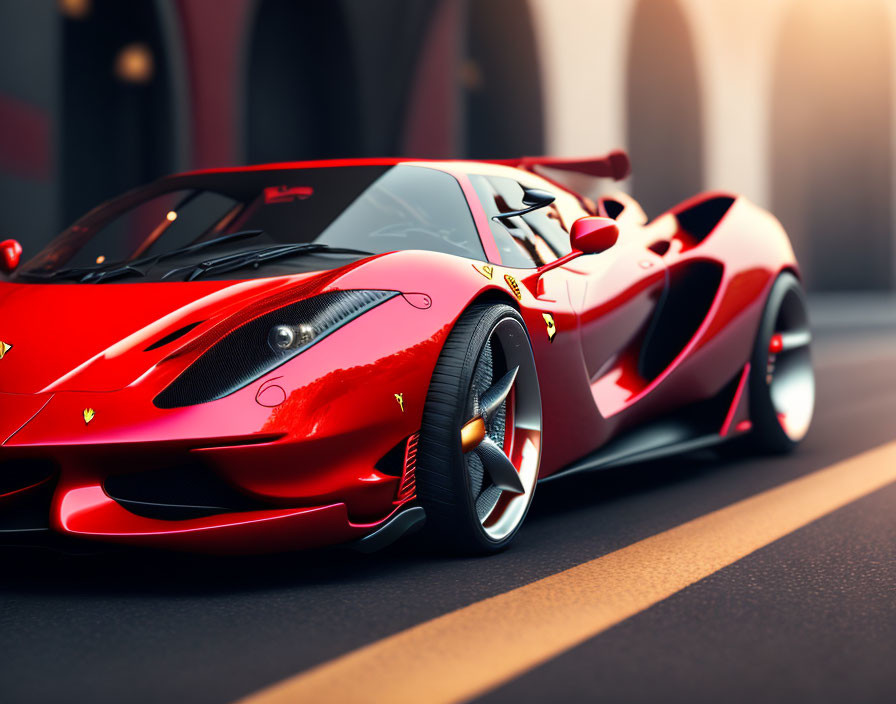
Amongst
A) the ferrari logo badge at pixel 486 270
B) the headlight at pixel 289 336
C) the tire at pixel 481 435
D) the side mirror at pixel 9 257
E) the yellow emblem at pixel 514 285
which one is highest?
the ferrari logo badge at pixel 486 270

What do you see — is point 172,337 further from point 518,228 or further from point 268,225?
point 518,228

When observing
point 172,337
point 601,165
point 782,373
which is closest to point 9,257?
point 172,337

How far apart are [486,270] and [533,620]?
114 centimetres

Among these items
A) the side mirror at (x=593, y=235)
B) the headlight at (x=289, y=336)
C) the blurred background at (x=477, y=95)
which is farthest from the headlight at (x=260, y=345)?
the blurred background at (x=477, y=95)

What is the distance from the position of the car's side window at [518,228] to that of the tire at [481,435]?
38 cm

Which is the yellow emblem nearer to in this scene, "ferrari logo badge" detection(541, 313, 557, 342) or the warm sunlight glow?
"ferrari logo badge" detection(541, 313, 557, 342)

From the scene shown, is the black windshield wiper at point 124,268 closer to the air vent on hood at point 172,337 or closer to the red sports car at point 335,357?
the red sports car at point 335,357

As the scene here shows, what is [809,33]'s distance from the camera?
23.4 m

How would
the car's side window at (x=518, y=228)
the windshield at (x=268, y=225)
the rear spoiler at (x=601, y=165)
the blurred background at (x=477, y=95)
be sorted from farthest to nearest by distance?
the blurred background at (x=477, y=95), the rear spoiler at (x=601, y=165), the car's side window at (x=518, y=228), the windshield at (x=268, y=225)

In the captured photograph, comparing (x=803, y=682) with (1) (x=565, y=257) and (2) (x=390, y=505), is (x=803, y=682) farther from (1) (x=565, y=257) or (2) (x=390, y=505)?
(1) (x=565, y=257)

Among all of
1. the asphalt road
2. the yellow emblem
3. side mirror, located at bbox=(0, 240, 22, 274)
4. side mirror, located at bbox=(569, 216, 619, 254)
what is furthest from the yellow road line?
side mirror, located at bbox=(0, 240, 22, 274)

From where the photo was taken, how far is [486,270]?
11.4 feet

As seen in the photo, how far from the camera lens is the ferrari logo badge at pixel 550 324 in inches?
145

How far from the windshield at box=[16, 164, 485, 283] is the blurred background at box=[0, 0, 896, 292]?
355 cm
